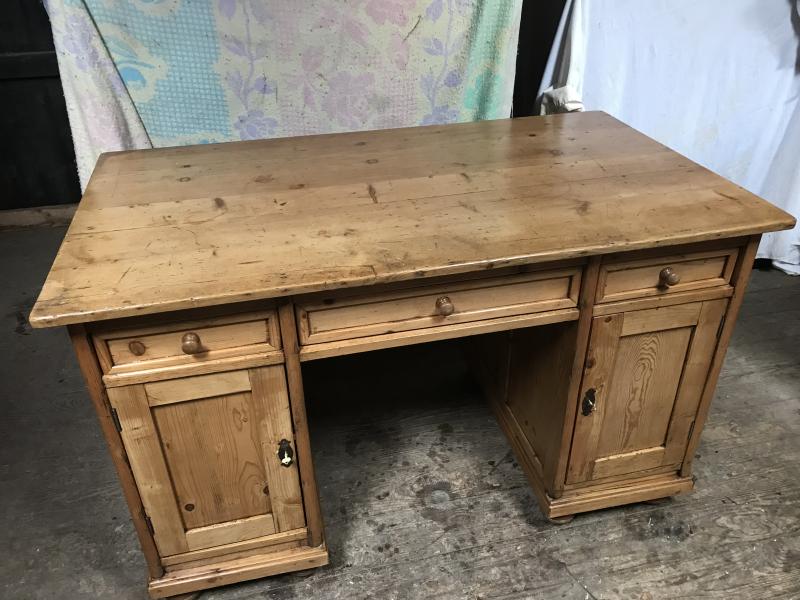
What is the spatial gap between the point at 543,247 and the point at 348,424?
987 millimetres

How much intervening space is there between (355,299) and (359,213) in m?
0.21

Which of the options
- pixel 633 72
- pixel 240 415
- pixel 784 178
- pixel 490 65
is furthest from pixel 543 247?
pixel 784 178

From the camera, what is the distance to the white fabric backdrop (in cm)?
200

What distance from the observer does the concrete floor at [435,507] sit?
1393mm

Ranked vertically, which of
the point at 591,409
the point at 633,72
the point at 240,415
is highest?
the point at 633,72

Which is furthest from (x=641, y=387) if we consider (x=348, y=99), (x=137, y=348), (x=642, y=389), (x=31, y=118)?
(x=31, y=118)

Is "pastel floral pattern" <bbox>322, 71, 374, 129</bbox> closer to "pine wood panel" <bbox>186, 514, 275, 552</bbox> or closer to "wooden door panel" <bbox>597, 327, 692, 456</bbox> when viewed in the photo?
"wooden door panel" <bbox>597, 327, 692, 456</bbox>

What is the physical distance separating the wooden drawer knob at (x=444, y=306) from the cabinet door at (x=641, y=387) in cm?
33

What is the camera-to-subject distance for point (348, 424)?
6.07ft

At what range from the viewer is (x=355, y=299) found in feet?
3.57

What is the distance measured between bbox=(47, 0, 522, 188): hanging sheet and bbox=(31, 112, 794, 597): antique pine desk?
40cm

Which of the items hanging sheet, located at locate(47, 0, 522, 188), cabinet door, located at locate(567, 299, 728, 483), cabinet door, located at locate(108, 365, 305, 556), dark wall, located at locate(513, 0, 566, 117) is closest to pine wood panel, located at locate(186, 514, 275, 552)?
cabinet door, located at locate(108, 365, 305, 556)

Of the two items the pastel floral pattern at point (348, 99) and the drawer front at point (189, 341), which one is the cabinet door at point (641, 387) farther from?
the pastel floral pattern at point (348, 99)

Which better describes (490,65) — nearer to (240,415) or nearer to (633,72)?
(633,72)
